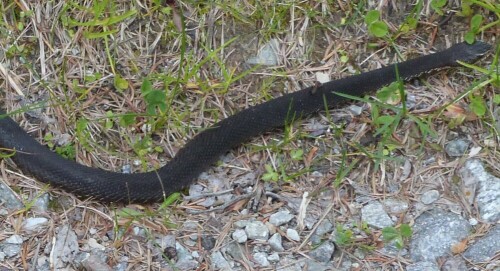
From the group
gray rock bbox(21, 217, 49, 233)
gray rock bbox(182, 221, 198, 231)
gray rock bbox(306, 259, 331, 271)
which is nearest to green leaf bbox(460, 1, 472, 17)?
gray rock bbox(306, 259, 331, 271)

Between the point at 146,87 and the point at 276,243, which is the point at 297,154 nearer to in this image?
the point at 276,243

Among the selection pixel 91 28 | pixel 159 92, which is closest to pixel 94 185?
pixel 159 92

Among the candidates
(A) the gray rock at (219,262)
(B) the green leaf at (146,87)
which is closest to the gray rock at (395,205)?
(A) the gray rock at (219,262)

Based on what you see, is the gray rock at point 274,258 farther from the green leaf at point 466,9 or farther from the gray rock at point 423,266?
the green leaf at point 466,9

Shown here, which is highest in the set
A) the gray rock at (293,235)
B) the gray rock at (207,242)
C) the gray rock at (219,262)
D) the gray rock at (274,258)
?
the gray rock at (207,242)

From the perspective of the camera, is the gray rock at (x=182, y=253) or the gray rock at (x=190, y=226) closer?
the gray rock at (x=182, y=253)

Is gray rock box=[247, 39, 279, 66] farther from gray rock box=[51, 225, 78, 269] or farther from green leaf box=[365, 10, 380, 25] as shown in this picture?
gray rock box=[51, 225, 78, 269]

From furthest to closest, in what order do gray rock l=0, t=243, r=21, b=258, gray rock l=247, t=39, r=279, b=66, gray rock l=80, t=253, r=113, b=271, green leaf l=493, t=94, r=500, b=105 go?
gray rock l=247, t=39, r=279, b=66
green leaf l=493, t=94, r=500, b=105
gray rock l=0, t=243, r=21, b=258
gray rock l=80, t=253, r=113, b=271

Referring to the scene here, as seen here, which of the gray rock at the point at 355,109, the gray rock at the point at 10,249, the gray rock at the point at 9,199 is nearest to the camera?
the gray rock at the point at 10,249
